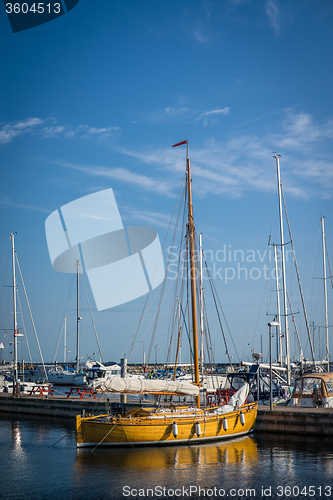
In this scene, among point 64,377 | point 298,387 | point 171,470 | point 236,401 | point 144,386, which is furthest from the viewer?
point 64,377

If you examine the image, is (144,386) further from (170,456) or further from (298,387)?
(298,387)

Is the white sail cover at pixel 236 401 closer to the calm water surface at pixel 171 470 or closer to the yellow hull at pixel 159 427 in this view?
the yellow hull at pixel 159 427

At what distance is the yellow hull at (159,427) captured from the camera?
75.3 feet

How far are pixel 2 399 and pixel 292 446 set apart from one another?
27833 mm

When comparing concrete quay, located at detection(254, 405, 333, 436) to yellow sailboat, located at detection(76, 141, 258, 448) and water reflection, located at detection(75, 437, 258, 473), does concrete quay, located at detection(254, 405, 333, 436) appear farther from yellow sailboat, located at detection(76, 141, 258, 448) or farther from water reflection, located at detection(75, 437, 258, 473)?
water reflection, located at detection(75, 437, 258, 473)

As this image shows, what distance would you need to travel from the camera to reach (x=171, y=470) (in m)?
19.2

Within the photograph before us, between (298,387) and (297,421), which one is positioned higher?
(298,387)

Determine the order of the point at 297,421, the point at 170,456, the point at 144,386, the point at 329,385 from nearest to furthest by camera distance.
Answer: the point at 170,456 < the point at 144,386 < the point at 297,421 < the point at 329,385

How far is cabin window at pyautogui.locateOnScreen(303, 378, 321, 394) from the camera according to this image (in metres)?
31.0

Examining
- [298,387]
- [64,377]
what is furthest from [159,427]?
[64,377]

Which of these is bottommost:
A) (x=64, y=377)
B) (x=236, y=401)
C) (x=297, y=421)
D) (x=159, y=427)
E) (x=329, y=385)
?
(x=64, y=377)

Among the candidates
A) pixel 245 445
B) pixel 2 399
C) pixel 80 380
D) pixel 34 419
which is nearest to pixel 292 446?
pixel 245 445

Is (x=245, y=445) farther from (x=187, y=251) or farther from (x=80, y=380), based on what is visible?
(x=80, y=380)

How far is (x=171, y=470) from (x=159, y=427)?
438 centimetres
